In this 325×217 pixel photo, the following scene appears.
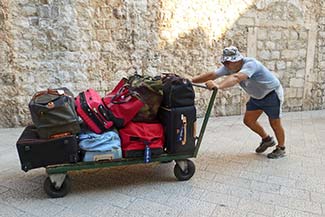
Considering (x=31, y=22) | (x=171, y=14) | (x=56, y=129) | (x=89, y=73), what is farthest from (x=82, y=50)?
(x=56, y=129)

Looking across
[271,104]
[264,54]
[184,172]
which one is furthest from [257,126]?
[264,54]

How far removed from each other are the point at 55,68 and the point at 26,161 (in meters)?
2.56

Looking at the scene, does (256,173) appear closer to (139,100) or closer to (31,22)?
(139,100)

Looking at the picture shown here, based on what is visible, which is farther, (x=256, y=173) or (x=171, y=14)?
(x=171, y=14)

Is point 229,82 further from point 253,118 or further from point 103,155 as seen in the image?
point 103,155

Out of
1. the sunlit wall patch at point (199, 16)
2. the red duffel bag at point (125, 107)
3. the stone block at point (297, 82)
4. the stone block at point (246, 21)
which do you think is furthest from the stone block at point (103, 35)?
the stone block at point (297, 82)

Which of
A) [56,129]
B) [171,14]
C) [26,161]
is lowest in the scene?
[26,161]

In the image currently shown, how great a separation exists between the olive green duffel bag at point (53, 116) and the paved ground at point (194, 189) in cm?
54

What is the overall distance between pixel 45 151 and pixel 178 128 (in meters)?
1.02

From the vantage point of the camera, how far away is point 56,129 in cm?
232

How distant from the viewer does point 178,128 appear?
256 centimetres

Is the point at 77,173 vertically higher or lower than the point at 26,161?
lower

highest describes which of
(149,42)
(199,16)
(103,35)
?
(199,16)

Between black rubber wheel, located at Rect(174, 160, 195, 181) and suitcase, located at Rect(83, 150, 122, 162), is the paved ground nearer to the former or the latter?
black rubber wheel, located at Rect(174, 160, 195, 181)
